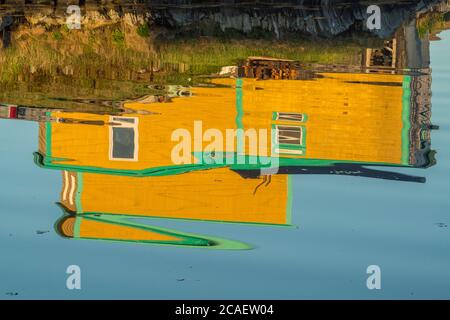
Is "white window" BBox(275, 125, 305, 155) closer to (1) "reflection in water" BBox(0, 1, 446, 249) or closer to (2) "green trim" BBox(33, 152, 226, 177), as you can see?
(1) "reflection in water" BBox(0, 1, 446, 249)

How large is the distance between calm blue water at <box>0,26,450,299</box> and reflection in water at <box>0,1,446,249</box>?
39 centimetres

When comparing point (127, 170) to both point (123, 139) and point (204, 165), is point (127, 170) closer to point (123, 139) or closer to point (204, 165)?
point (123, 139)

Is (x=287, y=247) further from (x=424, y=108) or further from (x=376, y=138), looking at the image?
(x=424, y=108)

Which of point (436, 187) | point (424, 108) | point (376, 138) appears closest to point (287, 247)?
point (436, 187)

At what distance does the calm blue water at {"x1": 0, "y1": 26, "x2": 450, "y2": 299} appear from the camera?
10.8m

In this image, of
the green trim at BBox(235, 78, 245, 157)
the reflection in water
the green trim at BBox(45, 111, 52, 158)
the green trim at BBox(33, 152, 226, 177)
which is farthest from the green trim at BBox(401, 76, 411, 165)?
the green trim at BBox(45, 111, 52, 158)

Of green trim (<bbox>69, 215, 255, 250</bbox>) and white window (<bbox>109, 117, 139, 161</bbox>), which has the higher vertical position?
white window (<bbox>109, 117, 139, 161</bbox>)

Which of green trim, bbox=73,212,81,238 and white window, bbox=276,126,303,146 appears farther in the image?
white window, bbox=276,126,303,146

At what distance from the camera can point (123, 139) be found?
59.0 feet

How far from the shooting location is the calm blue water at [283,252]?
10.8 meters

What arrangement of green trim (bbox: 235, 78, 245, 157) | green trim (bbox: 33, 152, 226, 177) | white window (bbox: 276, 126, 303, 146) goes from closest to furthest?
1. green trim (bbox: 33, 152, 226, 177)
2. green trim (bbox: 235, 78, 245, 157)
3. white window (bbox: 276, 126, 303, 146)

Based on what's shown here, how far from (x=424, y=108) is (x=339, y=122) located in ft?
8.81

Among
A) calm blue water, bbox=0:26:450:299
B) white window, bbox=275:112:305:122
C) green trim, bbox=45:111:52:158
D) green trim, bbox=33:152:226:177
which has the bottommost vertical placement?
calm blue water, bbox=0:26:450:299

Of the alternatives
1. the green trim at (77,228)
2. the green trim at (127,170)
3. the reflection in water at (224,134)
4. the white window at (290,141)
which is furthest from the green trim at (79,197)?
the white window at (290,141)
